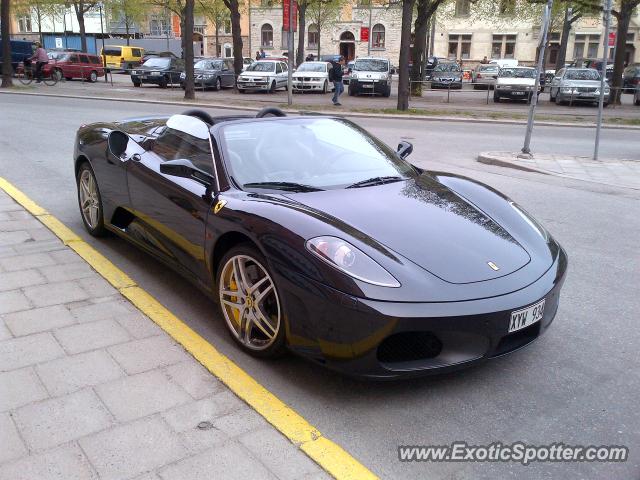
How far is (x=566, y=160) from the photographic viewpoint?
1140cm

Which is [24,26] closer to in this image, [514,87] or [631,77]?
[514,87]

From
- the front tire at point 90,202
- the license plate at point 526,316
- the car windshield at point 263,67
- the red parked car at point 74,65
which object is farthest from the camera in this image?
the red parked car at point 74,65

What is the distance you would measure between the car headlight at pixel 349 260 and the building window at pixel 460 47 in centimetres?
6591

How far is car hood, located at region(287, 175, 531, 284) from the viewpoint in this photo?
119 inches

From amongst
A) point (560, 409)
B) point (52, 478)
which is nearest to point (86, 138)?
point (52, 478)

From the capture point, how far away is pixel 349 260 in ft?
9.52

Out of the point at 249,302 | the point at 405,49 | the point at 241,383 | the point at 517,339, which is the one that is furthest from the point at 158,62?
the point at 517,339

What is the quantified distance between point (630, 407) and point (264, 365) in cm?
187

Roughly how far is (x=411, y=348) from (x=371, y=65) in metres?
26.4

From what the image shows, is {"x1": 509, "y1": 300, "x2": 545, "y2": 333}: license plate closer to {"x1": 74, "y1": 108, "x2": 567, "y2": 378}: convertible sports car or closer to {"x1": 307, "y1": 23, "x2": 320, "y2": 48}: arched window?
{"x1": 74, "y1": 108, "x2": 567, "y2": 378}: convertible sports car

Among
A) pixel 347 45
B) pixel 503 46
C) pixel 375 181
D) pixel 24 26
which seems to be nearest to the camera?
pixel 375 181

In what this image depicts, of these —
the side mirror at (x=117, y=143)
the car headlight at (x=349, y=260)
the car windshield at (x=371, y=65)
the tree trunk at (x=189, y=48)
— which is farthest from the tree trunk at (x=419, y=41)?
the car headlight at (x=349, y=260)

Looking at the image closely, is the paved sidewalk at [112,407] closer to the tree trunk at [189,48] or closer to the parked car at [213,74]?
the tree trunk at [189,48]

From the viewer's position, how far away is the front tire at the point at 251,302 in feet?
10.5
